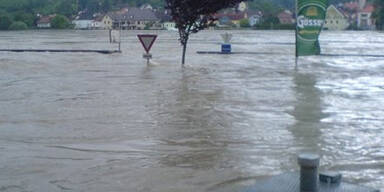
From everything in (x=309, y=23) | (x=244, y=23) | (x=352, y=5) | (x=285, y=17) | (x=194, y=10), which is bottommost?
(x=244, y=23)

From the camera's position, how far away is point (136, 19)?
408 feet

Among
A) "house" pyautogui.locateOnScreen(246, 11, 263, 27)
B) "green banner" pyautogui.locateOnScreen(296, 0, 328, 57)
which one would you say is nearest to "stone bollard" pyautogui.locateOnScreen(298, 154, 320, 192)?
"green banner" pyautogui.locateOnScreen(296, 0, 328, 57)

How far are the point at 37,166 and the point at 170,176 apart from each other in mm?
1537

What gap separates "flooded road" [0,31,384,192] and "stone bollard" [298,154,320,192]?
2223mm

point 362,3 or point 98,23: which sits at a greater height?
point 362,3

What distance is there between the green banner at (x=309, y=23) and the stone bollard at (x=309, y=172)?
54.6 ft

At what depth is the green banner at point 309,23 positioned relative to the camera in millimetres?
20125

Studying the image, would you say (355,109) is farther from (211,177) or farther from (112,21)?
(112,21)

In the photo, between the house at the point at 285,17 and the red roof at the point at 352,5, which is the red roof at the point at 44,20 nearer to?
the house at the point at 285,17

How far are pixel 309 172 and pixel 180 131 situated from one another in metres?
5.34

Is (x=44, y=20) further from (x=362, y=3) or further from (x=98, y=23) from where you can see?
(x=362, y=3)

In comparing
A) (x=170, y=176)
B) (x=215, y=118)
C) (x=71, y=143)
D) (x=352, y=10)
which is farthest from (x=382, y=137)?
(x=352, y=10)

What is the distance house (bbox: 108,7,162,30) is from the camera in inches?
4909

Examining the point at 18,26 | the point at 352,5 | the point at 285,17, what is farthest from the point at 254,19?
the point at 18,26
